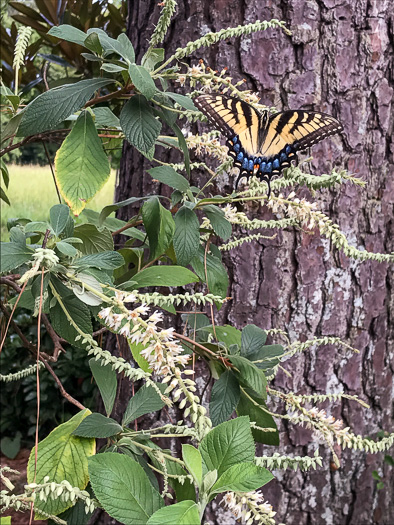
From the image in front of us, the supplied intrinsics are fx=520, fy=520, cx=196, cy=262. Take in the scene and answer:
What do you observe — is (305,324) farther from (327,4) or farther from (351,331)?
(327,4)

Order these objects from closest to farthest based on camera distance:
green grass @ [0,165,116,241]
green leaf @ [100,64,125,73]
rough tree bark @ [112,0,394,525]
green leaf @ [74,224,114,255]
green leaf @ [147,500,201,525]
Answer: green leaf @ [147,500,201,525]
green leaf @ [100,64,125,73]
green leaf @ [74,224,114,255]
rough tree bark @ [112,0,394,525]
green grass @ [0,165,116,241]

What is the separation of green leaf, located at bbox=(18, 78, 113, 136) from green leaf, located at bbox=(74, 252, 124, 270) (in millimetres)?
190

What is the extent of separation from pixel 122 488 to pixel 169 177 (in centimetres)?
48

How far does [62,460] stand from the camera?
26.0 inches

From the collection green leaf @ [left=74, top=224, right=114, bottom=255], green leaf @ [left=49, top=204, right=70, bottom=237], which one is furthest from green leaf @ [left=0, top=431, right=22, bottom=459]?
green leaf @ [left=49, top=204, right=70, bottom=237]

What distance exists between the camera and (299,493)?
4.78 ft

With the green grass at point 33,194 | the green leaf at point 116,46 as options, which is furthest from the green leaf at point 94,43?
the green grass at point 33,194

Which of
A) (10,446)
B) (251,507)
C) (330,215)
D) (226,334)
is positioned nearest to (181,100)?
(226,334)

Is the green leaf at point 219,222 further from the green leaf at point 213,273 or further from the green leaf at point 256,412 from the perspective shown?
the green leaf at point 256,412

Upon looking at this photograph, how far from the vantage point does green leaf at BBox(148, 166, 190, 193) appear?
81 centimetres

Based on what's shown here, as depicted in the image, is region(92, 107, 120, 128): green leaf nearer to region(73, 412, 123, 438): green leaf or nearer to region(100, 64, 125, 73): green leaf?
region(100, 64, 125, 73): green leaf

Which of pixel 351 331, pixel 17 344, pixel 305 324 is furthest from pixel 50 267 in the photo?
pixel 17 344

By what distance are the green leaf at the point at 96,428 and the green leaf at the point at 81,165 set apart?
0.88 ft

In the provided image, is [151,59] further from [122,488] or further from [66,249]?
[122,488]
